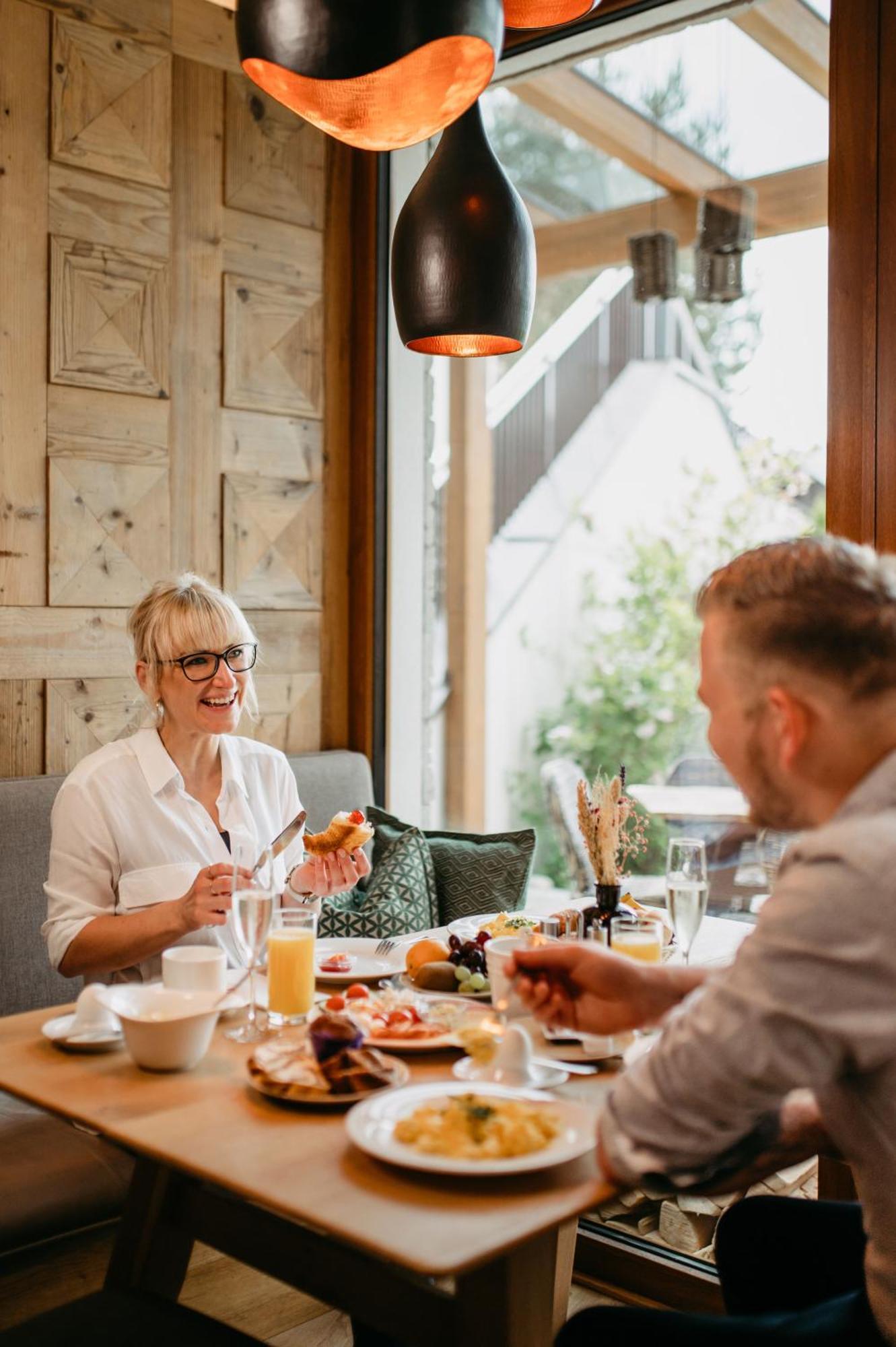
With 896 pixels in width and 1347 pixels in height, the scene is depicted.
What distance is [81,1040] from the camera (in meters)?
1.55

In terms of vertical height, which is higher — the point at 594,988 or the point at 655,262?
the point at 655,262

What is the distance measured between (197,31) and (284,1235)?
Answer: 9.39 feet

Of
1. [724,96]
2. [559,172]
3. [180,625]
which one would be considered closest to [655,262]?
[559,172]

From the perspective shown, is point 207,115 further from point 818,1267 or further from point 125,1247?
point 818,1267

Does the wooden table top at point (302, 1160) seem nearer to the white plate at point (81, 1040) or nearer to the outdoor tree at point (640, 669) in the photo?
the white plate at point (81, 1040)

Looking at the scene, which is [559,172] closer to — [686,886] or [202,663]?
[202,663]

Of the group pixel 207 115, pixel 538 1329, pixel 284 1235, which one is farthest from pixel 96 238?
pixel 538 1329

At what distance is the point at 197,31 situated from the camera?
10.4 feet

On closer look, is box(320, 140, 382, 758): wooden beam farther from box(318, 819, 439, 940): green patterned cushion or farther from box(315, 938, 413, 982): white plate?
box(315, 938, 413, 982): white plate

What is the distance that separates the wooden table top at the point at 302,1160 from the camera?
43.4 inches

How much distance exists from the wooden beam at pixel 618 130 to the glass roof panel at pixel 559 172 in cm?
15

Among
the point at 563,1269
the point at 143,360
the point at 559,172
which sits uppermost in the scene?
the point at 559,172

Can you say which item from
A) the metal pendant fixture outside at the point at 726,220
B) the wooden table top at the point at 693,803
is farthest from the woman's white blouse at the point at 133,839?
the metal pendant fixture outside at the point at 726,220

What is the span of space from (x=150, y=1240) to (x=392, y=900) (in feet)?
3.70
